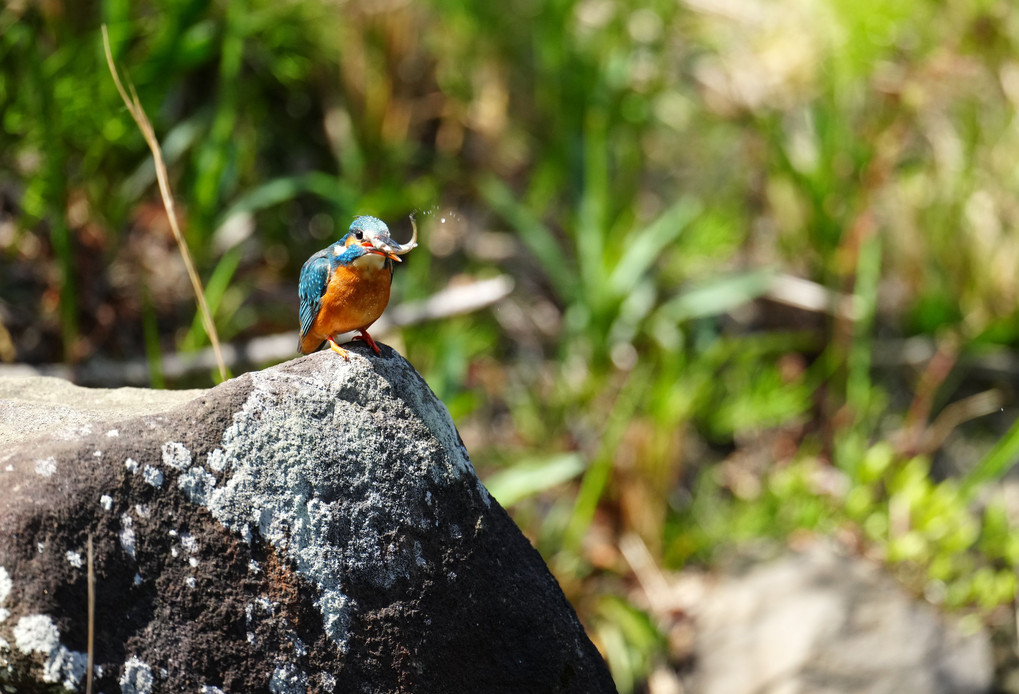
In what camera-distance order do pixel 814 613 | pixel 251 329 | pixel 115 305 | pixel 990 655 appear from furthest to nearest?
pixel 251 329 → pixel 115 305 → pixel 990 655 → pixel 814 613

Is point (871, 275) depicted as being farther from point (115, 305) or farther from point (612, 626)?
point (115, 305)

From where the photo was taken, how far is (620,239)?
4840 millimetres

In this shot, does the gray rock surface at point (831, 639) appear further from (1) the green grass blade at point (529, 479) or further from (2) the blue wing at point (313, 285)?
(2) the blue wing at point (313, 285)

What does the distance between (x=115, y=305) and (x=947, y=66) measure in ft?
15.7

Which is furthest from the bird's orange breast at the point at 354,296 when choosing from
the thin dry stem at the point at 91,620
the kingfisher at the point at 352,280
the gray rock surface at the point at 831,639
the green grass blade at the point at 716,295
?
the green grass blade at the point at 716,295

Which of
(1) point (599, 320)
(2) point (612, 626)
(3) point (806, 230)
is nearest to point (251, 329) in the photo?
(1) point (599, 320)

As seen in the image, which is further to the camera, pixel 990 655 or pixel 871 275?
pixel 871 275

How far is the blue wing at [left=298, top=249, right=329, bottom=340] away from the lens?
1.88 m

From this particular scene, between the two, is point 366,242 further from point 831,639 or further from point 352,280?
point 831,639

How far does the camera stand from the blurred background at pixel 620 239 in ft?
12.7

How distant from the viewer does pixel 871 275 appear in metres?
4.58

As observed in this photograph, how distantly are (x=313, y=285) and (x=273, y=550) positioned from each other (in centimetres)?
57

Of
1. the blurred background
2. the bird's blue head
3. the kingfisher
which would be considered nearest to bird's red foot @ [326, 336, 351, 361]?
the kingfisher

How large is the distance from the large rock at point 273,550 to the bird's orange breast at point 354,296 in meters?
A: 0.08
